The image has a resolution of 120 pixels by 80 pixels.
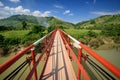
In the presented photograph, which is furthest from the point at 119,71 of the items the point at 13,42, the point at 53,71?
the point at 13,42

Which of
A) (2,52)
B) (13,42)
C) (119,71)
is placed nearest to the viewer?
(119,71)

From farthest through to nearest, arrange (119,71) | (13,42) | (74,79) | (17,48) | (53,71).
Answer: (13,42), (17,48), (53,71), (74,79), (119,71)

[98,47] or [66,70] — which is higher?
[66,70]

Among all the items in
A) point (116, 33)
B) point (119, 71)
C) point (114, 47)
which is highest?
point (119, 71)

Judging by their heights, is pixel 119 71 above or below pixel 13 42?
above

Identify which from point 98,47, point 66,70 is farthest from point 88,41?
point 66,70

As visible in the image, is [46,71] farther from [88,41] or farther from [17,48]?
[88,41]

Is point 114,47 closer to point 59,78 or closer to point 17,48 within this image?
point 17,48

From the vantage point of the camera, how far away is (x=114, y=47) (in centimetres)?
1823

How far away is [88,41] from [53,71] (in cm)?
1704

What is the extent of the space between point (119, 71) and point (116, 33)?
26.7 m

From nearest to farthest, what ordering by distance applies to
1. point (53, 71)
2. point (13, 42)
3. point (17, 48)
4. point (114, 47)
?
point (53, 71) < point (17, 48) < point (114, 47) < point (13, 42)

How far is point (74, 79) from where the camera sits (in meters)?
2.68

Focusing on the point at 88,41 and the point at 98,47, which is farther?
the point at 88,41
